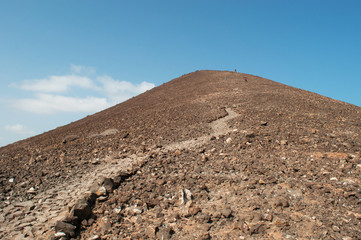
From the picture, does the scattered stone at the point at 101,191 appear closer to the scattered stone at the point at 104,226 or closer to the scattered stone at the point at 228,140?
the scattered stone at the point at 104,226

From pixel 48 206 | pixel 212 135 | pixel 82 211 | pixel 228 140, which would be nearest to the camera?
pixel 82 211

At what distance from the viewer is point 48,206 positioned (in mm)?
5262

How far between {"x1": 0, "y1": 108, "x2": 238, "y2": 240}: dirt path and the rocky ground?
0.09 ft

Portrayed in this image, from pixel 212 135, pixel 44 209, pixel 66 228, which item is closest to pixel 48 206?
pixel 44 209

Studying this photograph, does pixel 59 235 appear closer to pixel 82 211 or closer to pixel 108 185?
pixel 82 211

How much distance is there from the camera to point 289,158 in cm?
619

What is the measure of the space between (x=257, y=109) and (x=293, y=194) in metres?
7.47

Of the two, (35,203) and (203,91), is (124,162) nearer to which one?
(35,203)

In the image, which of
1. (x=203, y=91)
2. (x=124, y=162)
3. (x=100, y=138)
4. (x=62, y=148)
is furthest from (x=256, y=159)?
(x=203, y=91)

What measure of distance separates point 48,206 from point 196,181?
3.53 m

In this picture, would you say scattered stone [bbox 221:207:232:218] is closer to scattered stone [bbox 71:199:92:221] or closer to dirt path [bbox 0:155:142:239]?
scattered stone [bbox 71:199:92:221]

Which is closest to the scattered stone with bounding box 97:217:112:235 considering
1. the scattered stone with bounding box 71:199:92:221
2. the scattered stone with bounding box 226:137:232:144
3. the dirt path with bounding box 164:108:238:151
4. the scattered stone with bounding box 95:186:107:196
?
the scattered stone with bounding box 71:199:92:221

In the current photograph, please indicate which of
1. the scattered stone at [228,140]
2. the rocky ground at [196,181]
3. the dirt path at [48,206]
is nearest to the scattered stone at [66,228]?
the rocky ground at [196,181]

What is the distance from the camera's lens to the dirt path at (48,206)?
436 centimetres
